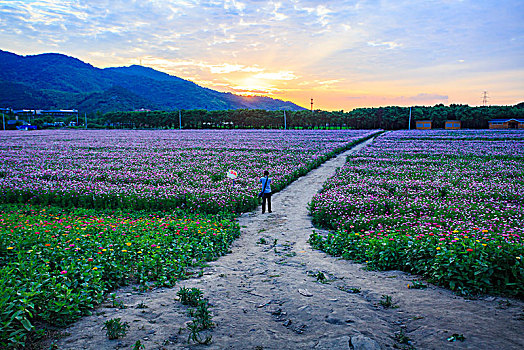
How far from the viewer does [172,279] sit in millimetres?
7090

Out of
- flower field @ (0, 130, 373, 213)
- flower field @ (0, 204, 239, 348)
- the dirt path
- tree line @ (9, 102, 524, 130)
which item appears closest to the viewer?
the dirt path

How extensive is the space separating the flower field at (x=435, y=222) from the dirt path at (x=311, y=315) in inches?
19.7

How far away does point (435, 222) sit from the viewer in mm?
10281

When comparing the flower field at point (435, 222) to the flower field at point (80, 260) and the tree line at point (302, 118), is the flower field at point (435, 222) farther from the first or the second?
the tree line at point (302, 118)

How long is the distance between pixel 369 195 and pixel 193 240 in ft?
30.1

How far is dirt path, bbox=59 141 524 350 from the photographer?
4.58 metres

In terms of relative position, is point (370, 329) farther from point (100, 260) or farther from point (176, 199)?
point (176, 199)

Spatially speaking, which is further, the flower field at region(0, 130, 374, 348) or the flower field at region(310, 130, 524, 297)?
the flower field at region(310, 130, 524, 297)

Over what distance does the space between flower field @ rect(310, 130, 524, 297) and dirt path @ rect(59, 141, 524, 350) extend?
0.50 meters

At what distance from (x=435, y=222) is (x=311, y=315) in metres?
6.68

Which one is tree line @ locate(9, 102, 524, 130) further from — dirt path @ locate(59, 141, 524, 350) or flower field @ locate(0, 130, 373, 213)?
dirt path @ locate(59, 141, 524, 350)

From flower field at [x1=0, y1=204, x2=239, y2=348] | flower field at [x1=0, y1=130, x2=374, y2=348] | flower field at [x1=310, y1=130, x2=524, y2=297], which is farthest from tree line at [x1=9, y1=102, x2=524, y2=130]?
flower field at [x1=0, y1=204, x2=239, y2=348]

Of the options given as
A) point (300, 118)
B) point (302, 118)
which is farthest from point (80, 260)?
point (300, 118)

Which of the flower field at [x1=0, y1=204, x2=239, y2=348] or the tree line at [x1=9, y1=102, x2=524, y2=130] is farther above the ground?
the tree line at [x1=9, y1=102, x2=524, y2=130]
